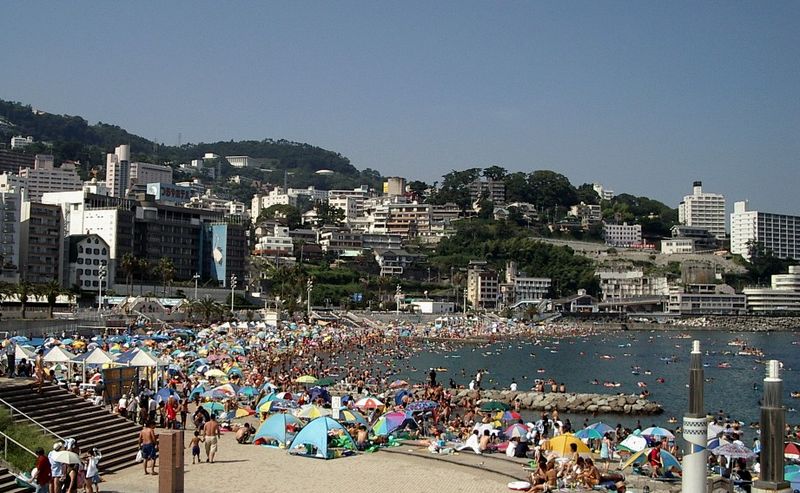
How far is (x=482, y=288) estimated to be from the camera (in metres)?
135

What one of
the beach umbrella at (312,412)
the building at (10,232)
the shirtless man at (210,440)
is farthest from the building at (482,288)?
the shirtless man at (210,440)

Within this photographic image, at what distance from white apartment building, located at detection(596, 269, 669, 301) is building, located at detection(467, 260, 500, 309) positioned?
2560cm

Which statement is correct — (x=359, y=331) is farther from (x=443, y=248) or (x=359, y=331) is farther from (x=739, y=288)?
(x=739, y=288)

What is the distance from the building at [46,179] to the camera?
525ft

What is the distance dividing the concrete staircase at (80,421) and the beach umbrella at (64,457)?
2.59 meters

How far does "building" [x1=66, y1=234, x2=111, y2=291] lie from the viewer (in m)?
88.8

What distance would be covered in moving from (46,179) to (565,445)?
6424 inches

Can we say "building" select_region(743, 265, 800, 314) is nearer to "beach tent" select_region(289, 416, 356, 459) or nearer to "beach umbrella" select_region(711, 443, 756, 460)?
"beach umbrella" select_region(711, 443, 756, 460)

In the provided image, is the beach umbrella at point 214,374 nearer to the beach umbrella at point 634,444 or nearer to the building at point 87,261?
the beach umbrella at point 634,444

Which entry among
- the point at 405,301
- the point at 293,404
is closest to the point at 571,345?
the point at 405,301

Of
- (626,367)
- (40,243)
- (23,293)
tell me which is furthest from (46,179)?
(626,367)

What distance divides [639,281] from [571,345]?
68.3 m

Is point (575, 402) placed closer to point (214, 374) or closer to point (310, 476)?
point (214, 374)

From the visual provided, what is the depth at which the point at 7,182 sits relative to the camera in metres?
148
